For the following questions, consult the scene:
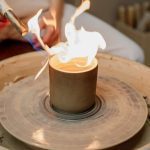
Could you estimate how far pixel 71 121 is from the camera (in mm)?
1082

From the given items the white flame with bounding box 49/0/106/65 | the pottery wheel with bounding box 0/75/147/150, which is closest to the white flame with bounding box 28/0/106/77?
the white flame with bounding box 49/0/106/65

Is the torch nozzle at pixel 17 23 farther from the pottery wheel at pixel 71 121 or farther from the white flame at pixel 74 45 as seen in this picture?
the pottery wheel at pixel 71 121

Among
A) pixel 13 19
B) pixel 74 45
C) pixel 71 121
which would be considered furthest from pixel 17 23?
pixel 71 121

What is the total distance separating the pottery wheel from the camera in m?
1.01

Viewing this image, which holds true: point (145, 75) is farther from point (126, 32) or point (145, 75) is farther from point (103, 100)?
point (126, 32)

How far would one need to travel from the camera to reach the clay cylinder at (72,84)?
1044mm

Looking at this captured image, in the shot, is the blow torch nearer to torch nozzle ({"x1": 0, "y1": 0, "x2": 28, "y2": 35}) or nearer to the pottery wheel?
torch nozzle ({"x1": 0, "y1": 0, "x2": 28, "y2": 35})

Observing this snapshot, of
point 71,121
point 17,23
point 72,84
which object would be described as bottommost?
point 71,121

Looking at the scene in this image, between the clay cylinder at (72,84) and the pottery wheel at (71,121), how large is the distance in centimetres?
4

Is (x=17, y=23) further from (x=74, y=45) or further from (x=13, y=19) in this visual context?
(x=74, y=45)

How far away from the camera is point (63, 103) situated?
108 cm

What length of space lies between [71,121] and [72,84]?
0.11 m

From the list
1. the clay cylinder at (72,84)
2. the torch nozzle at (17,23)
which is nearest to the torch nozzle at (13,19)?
the torch nozzle at (17,23)

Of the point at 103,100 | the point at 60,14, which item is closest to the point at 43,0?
the point at 60,14
